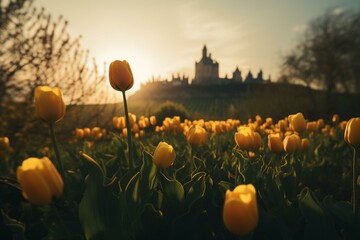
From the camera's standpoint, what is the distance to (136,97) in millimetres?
50031

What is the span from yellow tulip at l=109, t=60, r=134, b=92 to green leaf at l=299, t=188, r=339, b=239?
Result: 1084 millimetres

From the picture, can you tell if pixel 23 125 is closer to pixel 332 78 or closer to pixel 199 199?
pixel 199 199

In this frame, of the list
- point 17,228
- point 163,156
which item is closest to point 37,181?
point 17,228

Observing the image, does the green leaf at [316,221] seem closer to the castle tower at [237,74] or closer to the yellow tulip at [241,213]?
the yellow tulip at [241,213]

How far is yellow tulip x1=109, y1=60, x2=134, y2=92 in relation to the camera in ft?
5.91

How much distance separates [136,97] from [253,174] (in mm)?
48759

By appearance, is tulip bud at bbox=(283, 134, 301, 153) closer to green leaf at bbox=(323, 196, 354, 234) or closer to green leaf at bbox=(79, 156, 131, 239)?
green leaf at bbox=(323, 196, 354, 234)

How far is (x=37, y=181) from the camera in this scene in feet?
3.29

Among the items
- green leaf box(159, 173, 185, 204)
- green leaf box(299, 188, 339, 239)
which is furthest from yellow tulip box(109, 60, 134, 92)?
green leaf box(299, 188, 339, 239)

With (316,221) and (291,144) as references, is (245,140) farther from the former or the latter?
(316,221)

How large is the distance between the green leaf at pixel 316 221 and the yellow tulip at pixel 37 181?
0.96 meters

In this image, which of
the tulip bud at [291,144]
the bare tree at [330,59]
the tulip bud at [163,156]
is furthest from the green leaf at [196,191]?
the bare tree at [330,59]

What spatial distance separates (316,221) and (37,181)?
1.06 m

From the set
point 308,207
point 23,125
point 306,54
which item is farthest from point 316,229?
point 306,54
